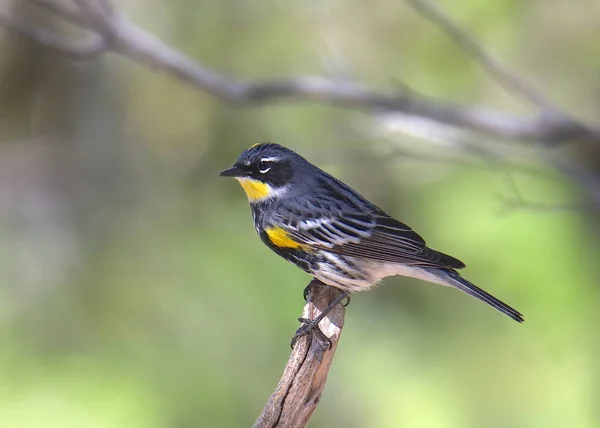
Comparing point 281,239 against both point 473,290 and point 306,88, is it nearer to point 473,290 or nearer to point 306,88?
point 473,290

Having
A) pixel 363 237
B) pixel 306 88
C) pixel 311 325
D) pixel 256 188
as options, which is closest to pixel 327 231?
pixel 363 237

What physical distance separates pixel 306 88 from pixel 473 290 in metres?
1.93

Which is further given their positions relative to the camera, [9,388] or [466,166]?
[466,166]

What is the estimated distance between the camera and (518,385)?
13.4 feet

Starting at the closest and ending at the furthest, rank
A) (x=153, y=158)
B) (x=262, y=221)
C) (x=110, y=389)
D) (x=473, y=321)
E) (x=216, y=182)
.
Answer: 1. (x=262, y=221)
2. (x=110, y=389)
3. (x=473, y=321)
4. (x=216, y=182)
5. (x=153, y=158)

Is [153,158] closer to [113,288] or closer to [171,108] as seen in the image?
[171,108]

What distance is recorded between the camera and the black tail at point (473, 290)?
241 cm

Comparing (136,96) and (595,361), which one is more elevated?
(136,96)

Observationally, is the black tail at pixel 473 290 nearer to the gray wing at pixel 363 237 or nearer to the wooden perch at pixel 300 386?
the gray wing at pixel 363 237

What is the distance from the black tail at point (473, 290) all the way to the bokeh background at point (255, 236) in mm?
1064

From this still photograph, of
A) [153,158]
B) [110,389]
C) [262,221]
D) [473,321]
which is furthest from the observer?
[153,158]

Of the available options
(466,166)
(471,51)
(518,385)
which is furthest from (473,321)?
(471,51)

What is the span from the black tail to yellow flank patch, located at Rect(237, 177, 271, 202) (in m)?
0.62

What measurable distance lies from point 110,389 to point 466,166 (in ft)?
7.66
